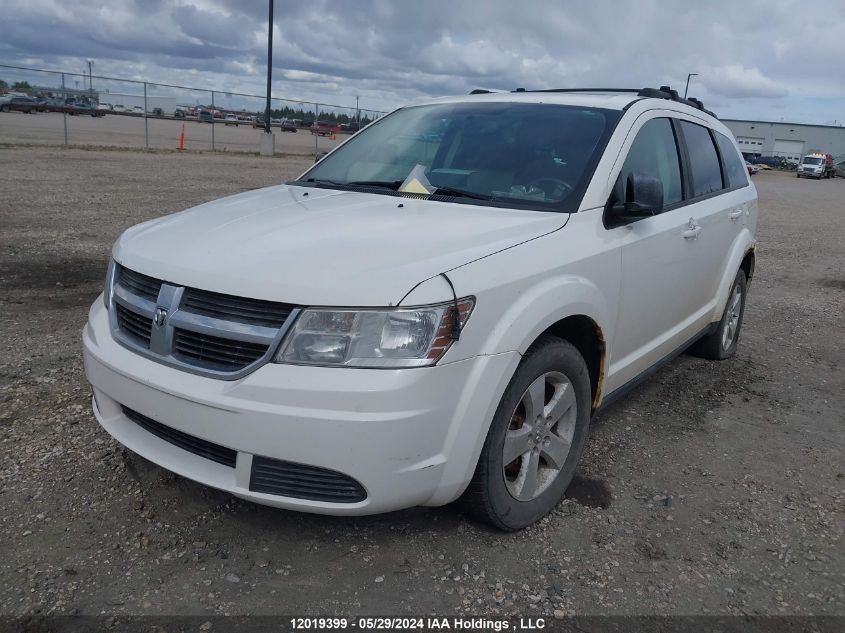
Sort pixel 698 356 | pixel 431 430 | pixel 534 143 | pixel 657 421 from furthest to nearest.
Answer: pixel 698 356, pixel 657 421, pixel 534 143, pixel 431 430

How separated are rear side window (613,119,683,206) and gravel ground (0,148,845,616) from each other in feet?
4.35

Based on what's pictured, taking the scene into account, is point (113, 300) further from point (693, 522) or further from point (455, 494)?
point (693, 522)

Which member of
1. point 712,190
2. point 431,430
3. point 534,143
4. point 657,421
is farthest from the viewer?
point 712,190

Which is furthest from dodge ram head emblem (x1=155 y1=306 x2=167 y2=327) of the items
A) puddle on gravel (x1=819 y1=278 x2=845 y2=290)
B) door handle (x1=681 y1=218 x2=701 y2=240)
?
puddle on gravel (x1=819 y1=278 x2=845 y2=290)

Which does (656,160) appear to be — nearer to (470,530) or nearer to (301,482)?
(470,530)

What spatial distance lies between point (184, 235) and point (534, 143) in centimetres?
173

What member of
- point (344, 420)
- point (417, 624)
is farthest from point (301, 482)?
point (417, 624)

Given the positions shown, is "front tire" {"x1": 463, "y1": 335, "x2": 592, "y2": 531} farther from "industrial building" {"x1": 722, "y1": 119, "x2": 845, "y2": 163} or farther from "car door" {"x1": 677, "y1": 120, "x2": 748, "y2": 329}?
"industrial building" {"x1": 722, "y1": 119, "x2": 845, "y2": 163}

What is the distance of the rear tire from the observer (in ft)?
16.9

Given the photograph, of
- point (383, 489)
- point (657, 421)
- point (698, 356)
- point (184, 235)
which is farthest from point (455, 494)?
point (698, 356)

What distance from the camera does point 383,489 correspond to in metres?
2.40

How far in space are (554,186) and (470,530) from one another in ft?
5.12

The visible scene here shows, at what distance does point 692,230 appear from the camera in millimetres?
4031

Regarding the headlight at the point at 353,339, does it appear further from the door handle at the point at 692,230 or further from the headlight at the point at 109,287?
the door handle at the point at 692,230
